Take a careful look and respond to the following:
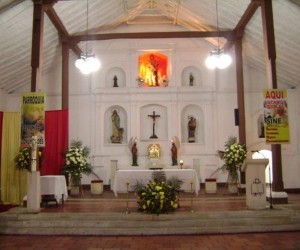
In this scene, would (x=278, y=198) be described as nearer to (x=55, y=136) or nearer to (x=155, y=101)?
(x=55, y=136)

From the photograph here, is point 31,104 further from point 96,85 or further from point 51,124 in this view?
point 96,85

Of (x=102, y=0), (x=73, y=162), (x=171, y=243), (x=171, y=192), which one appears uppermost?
(x=102, y=0)

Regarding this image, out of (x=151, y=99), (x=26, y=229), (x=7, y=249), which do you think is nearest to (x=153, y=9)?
(x=151, y=99)

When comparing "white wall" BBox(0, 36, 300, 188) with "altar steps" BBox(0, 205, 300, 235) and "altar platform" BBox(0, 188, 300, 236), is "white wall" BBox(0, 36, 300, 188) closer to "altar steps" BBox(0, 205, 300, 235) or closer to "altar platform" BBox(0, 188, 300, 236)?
"altar platform" BBox(0, 188, 300, 236)

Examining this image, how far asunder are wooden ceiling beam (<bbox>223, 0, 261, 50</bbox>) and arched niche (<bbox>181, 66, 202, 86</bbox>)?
183cm

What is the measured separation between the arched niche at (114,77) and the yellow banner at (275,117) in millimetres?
7372

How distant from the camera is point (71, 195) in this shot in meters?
11.9

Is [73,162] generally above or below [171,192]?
above

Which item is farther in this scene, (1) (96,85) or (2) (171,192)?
(1) (96,85)

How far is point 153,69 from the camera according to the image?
15.1 metres

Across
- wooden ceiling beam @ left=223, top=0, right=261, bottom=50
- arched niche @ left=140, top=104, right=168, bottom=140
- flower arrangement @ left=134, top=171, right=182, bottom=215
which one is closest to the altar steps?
flower arrangement @ left=134, top=171, right=182, bottom=215

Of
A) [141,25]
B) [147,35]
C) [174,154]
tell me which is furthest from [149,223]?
[141,25]

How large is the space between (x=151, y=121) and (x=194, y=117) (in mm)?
1667

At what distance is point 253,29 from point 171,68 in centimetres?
375
